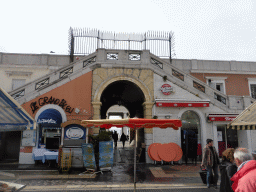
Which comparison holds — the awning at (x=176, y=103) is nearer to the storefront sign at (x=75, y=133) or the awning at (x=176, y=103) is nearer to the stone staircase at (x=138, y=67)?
the stone staircase at (x=138, y=67)

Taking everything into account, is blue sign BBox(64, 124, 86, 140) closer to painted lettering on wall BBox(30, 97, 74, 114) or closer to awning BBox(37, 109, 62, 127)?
awning BBox(37, 109, 62, 127)

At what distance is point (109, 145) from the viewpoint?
989 cm

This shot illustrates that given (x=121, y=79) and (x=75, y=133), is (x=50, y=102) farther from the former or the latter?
(x=121, y=79)

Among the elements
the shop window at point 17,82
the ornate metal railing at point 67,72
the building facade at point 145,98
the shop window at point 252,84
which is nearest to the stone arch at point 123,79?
the building facade at point 145,98

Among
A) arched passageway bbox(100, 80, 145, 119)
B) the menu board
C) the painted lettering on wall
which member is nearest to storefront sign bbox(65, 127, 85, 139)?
the painted lettering on wall

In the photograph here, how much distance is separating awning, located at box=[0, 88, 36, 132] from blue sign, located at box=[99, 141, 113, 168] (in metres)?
4.60

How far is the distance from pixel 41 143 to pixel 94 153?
4.11m

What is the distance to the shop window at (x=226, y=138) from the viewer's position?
1292 cm

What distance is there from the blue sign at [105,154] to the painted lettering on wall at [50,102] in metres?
3.65

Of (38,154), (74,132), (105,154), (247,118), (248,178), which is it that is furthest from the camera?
(74,132)

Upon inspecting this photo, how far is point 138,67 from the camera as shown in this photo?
13.0 meters

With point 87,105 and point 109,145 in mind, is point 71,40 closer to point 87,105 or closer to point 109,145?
point 87,105

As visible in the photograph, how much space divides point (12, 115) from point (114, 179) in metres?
4.99

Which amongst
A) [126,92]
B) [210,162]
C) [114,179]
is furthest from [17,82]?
[210,162]
